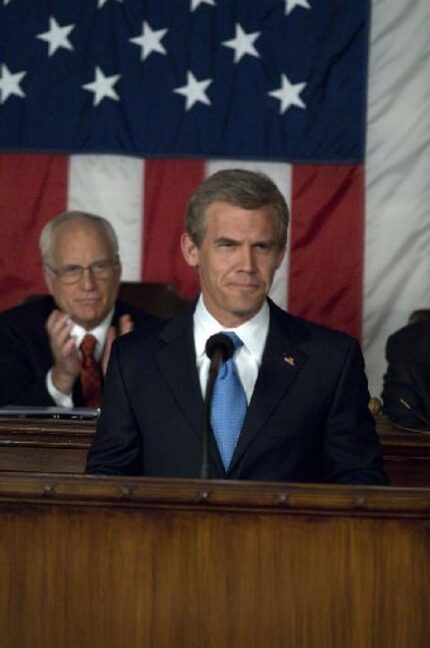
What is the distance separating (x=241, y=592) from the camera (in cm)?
193

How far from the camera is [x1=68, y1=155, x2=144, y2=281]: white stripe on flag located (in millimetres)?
5523

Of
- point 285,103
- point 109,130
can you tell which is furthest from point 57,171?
point 285,103

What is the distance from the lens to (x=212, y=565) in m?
1.94

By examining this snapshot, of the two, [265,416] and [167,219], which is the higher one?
[167,219]

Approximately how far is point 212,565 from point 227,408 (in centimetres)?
75

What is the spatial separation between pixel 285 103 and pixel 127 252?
0.84m

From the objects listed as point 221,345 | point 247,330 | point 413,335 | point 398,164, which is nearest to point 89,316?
point 413,335

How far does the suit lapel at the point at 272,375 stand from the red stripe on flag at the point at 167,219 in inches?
106

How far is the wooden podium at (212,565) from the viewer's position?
192cm

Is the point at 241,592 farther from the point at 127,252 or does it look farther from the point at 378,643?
the point at 127,252

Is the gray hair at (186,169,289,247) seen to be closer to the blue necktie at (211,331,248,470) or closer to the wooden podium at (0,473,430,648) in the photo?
the blue necktie at (211,331,248,470)

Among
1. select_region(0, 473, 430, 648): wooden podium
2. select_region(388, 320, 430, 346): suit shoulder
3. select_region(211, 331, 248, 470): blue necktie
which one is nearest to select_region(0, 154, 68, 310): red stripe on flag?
select_region(388, 320, 430, 346): suit shoulder

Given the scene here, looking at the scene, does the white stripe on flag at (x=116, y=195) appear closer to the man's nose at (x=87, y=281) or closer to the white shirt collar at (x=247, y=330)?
the man's nose at (x=87, y=281)

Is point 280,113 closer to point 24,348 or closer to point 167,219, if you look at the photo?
point 167,219
